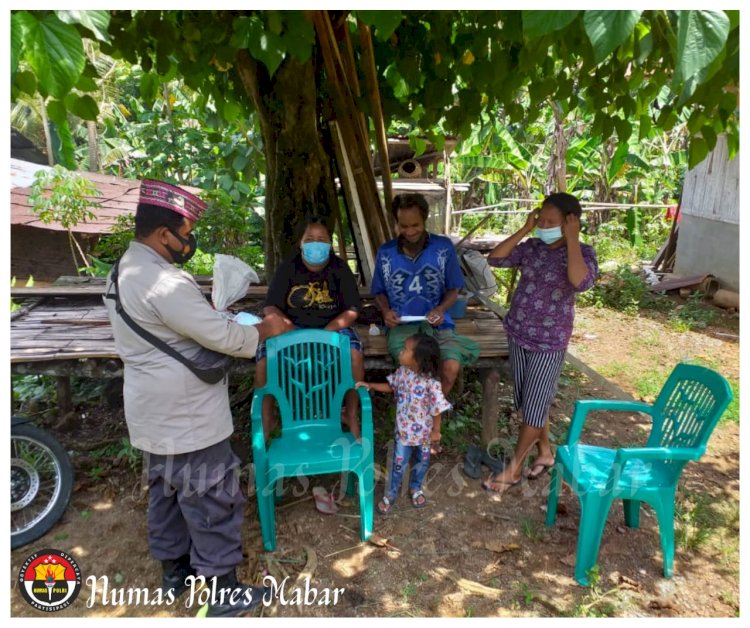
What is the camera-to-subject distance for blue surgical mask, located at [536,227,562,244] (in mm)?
3223

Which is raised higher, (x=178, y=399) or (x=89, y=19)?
(x=89, y=19)

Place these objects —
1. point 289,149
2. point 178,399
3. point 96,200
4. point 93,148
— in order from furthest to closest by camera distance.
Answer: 1. point 93,148
2. point 96,200
3. point 289,149
4. point 178,399

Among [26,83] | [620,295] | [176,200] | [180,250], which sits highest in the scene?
[26,83]

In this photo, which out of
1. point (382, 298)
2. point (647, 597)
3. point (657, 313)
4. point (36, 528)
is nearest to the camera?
point (647, 597)

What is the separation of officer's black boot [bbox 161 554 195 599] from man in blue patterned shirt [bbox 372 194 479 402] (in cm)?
165

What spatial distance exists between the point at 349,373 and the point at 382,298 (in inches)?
28.4

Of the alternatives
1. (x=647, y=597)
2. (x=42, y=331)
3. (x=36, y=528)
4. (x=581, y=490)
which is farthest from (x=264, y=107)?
(x=647, y=597)

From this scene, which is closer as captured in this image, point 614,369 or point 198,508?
point 198,508

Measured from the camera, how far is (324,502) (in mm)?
3438

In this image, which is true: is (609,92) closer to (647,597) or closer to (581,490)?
(581,490)

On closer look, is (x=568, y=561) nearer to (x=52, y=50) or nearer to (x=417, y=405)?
(x=417, y=405)

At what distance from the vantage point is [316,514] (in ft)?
11.2

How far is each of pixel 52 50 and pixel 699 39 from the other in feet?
5.13

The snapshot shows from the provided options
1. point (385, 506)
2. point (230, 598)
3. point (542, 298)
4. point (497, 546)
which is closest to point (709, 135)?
point (542, 298)
